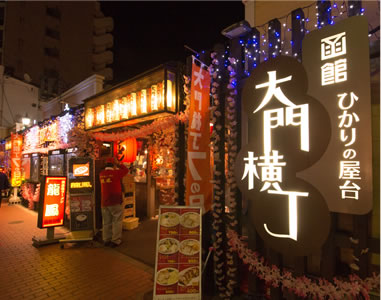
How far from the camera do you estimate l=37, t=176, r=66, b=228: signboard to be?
699cm

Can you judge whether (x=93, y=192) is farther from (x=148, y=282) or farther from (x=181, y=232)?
(x=181, y=232)

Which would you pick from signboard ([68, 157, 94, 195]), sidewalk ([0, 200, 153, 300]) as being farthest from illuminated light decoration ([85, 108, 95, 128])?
sidewalk ([0, 200, 153, 300])

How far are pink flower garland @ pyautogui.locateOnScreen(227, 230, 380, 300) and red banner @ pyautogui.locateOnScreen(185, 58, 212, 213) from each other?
84 centimetres

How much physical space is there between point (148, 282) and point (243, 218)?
230 cm

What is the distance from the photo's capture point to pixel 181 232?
4.07 m

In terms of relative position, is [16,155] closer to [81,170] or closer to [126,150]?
[81,170]

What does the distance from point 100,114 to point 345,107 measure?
688 cm

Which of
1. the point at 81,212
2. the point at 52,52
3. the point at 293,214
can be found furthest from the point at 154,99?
the point at 52,52

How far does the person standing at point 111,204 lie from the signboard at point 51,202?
1.55m

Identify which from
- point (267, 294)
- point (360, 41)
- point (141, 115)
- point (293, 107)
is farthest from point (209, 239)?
point (360, 41)

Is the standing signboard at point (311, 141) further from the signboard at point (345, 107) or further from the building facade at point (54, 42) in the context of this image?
the building facade at point (54, 42)

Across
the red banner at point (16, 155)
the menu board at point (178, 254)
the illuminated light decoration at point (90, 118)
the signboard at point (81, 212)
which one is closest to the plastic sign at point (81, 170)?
the signboard at point (81, 212)

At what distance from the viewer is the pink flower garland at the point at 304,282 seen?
2.97 m

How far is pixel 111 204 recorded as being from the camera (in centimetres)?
677
